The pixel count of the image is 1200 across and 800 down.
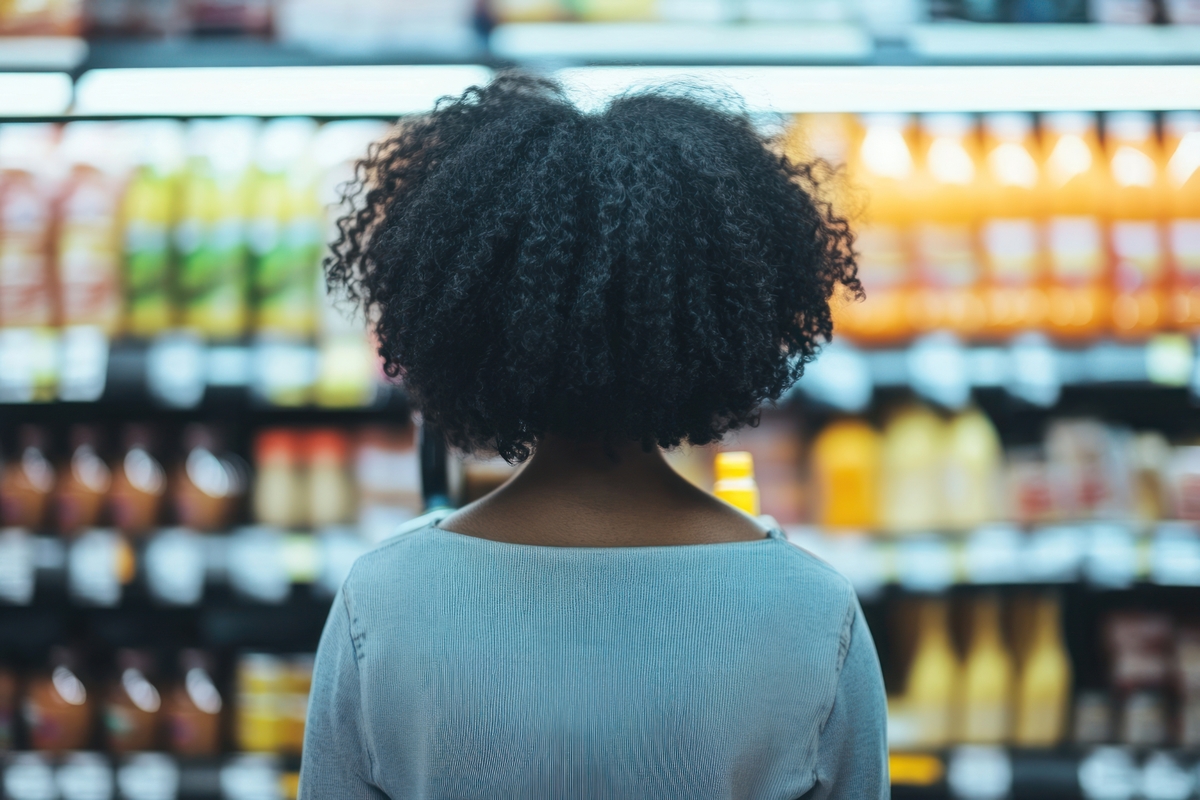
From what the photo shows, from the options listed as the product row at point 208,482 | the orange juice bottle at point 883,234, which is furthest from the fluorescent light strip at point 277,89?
the orange juice bottle at point 883,234

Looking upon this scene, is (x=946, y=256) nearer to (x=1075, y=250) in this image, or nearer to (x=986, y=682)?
(x=1075, y=250)

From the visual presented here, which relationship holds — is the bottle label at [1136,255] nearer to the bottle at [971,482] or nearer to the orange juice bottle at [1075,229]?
the orange juice bottle at [1075,229]

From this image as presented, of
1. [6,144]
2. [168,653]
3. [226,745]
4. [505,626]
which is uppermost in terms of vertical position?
[6,144]

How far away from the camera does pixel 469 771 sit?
0.66 m

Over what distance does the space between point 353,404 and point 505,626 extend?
1.13 metres

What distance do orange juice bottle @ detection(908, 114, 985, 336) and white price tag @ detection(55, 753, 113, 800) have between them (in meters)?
1.87

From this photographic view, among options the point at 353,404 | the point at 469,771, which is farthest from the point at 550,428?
the point at 353,404

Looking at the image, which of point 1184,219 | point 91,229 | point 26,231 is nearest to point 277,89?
point 91,229

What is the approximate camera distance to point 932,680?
179cm

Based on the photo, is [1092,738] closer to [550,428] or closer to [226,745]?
[550,428]

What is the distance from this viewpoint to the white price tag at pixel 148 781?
170cm

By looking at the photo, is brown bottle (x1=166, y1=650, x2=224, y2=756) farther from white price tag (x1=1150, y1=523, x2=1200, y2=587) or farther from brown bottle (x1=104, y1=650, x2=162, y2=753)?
white price tag (x1=1150, y1=523, x2=1200, y2=587)

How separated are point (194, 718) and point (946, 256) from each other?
6.03 ft

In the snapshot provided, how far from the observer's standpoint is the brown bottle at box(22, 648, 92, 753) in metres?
1.80
